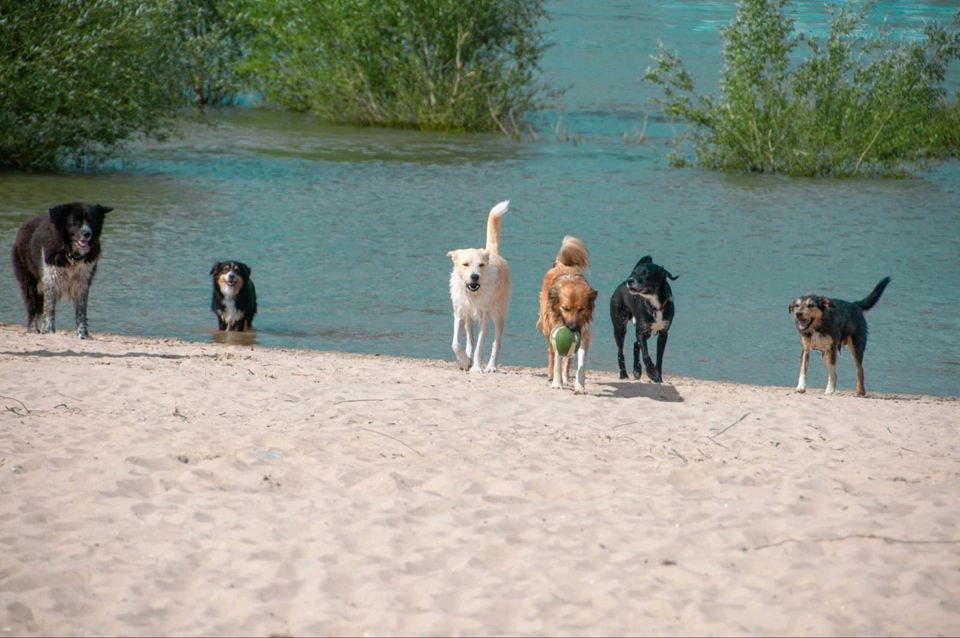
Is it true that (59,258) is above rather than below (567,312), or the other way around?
below

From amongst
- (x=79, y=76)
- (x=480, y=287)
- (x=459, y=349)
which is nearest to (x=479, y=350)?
(x=459, y=349)

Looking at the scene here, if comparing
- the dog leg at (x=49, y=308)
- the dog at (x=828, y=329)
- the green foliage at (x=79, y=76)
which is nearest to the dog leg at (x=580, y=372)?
the dog at (x=828, y=329)

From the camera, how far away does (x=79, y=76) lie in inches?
991

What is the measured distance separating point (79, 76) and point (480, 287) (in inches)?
690

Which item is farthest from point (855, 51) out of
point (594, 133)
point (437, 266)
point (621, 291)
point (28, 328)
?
point (28, 328)

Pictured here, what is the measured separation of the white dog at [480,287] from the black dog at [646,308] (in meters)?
1.08

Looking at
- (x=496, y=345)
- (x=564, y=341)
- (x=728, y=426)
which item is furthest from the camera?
(x=496, y=345)

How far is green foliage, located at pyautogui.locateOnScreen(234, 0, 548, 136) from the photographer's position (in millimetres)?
35094

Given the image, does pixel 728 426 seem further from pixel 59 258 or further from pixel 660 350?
pixel 59 258

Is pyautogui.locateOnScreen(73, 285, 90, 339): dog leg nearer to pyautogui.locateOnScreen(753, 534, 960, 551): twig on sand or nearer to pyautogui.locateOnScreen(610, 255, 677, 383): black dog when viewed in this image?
pyautogui.locateOnScreen(610, 255, 677, 383): black dog

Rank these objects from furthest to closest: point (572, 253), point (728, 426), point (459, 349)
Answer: point (459, 349) < point (572, 253) < point (728, 426)

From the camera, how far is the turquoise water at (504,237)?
13.9 meters

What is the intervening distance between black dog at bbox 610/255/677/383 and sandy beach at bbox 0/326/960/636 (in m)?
1.59

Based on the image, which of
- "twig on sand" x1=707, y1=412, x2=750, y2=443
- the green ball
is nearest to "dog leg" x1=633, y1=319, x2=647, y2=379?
the green ball
